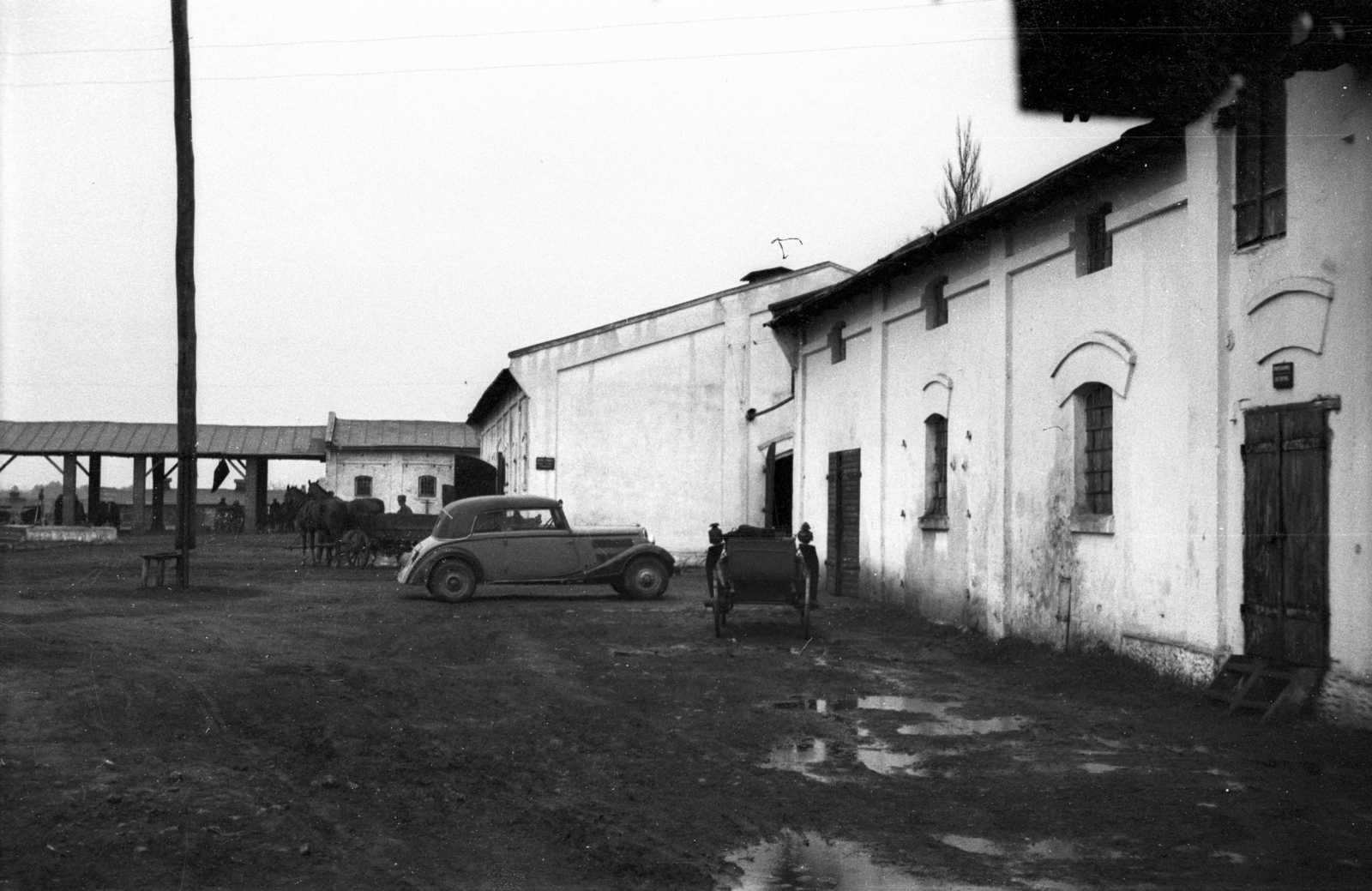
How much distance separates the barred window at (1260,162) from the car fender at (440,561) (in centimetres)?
1231

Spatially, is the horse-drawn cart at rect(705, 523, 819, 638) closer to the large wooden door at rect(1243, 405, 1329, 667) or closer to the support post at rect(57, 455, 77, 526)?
the large wooden door at rect(1243, 405, 1329, 667)

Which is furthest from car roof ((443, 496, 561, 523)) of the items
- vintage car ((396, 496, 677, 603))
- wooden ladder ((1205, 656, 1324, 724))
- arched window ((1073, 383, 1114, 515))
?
wooden ladder ((1205, 656, 1324, 724))

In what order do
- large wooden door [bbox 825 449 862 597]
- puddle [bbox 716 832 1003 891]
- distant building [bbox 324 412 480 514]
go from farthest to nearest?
distant building [bbox 324 412 480 514], large wooden door [bbox 825 449 862 597], puddle [bbox 716 832 1003 891]

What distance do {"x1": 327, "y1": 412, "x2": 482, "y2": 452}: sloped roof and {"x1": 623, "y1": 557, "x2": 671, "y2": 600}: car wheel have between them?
2900 centimetres

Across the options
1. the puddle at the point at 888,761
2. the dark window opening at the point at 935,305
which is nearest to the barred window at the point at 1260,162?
the puddle at the point at 888,761

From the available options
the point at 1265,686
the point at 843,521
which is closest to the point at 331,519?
the point at 843,521

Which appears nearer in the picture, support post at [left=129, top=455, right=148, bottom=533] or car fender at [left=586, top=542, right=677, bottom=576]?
car fender at [left=586, top=542, right=677, bottom=576]

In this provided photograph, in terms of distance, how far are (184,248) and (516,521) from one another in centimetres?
666

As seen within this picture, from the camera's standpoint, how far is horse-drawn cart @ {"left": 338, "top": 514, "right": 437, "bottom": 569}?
26453 mm

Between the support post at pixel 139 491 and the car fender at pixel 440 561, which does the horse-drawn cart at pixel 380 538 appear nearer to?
the car fender at pixel 440 561

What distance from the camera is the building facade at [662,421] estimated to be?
26219 millimetres

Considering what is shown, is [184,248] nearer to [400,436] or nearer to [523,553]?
[523,553]

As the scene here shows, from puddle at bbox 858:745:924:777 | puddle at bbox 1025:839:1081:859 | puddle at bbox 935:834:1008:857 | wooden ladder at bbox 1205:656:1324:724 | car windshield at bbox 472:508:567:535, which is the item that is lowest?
puddle at bbox 858:745:924:777

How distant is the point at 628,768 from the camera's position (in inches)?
282
